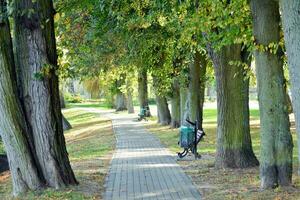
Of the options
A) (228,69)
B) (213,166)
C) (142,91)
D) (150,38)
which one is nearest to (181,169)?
(213,166)

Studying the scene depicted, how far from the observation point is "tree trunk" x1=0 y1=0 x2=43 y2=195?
10.6 metres

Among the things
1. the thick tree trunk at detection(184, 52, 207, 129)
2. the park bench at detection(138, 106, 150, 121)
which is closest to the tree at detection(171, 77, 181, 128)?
the thick tree trunk at detection(184, 52, 207, 129)

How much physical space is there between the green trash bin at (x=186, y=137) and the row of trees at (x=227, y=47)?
2107 mm

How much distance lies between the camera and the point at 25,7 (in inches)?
426

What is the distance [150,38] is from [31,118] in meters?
9.44

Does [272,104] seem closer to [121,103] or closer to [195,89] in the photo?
[195,89]

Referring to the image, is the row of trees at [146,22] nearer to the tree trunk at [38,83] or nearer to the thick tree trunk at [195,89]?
the tree trunk at [38,83]

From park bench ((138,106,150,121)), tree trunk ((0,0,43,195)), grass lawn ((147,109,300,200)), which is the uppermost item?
tree trunk ((0,0,43,195))

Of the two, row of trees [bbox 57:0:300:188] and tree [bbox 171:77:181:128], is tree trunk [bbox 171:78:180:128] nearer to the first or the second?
tree [bbox 171:77:181:128]

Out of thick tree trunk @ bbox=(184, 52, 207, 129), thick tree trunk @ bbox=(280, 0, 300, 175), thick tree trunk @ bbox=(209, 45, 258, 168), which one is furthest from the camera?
thick tree trunk @ bbox=(184, 52, 207, 129)

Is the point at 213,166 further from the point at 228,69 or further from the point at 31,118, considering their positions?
the point at 31,118

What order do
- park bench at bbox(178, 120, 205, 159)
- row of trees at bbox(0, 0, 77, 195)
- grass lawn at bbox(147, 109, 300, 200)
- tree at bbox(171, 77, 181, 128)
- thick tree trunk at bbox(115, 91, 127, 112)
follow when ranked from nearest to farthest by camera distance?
1. grass lawn at bbox(147, 109, 300, 200)
2. row of trees at bbox(0, 0, 77, 195)
3. park bench at bbox(178, 120, 205, 159)
4. tree at bbox(171, 77, 181, 128)
5. thick tree trunk at bbox(115, 91, 127, 112)

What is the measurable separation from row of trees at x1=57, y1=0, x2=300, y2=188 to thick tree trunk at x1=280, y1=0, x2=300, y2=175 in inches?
0.4

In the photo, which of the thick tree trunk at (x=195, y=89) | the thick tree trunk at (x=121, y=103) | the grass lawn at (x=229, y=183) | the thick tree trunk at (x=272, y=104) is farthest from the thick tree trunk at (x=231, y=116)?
the thick tree trunk at (x=121, y=103)
